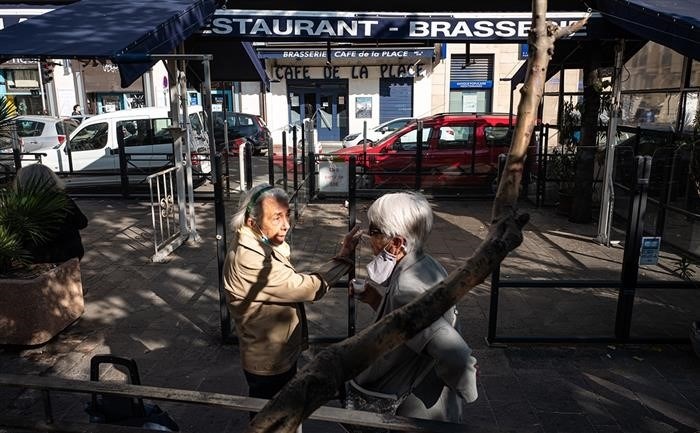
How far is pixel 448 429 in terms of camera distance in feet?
5.46

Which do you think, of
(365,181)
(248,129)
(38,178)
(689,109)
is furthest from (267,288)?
(248,129)

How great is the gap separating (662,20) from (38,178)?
20.7 ft

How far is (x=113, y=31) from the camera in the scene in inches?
211

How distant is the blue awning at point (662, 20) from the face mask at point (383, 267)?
15.1 ft

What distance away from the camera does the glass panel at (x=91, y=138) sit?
12141mm

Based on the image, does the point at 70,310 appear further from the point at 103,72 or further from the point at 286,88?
the point at 103,72

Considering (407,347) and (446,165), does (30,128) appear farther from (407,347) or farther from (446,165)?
(407,347)

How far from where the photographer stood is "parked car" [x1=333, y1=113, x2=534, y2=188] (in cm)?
1080

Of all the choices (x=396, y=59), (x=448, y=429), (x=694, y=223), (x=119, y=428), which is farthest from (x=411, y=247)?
(x=396, y=59)

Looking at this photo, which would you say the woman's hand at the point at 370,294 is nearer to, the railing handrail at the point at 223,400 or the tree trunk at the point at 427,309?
the railing handrail at the point at 223,400

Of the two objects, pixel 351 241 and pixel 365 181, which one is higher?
pixel 351 241

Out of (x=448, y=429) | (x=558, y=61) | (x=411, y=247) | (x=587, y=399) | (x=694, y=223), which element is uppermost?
(x=558, y=61)

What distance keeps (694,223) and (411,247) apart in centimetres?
645

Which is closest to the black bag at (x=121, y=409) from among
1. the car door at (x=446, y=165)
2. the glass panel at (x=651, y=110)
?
the glass panel at (x=651, y=110)
